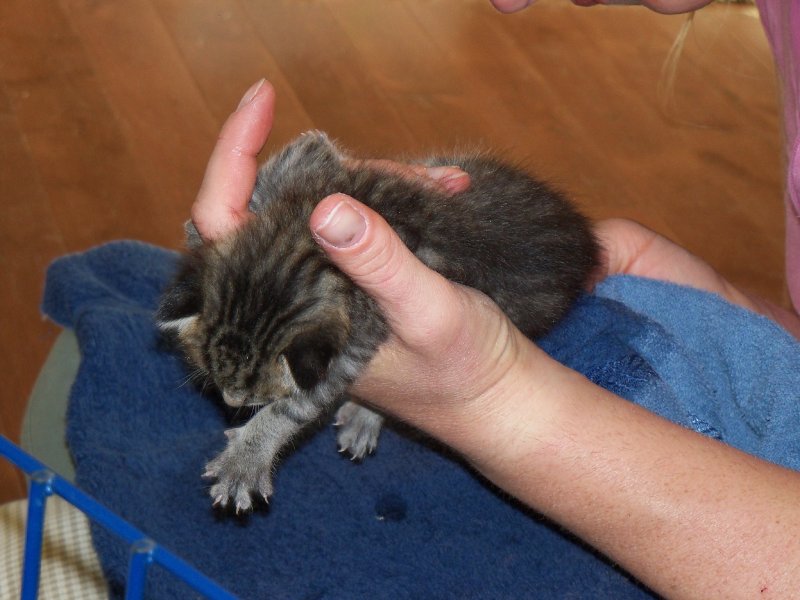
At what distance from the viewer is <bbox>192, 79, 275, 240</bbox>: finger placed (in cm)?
145

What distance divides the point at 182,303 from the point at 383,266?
0.30 m

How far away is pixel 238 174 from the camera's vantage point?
58.1 inches

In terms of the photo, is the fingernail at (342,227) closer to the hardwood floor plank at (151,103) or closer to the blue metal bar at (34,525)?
the blue metal bar at (34,525)

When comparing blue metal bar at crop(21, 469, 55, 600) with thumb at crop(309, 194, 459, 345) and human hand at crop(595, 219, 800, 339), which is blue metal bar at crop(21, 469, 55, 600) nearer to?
thumb at crop(309, 194, 459, 345)

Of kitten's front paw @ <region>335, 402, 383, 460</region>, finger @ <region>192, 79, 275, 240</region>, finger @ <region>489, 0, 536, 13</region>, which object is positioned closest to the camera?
finger @ <region>192, 79, 275, 240</region>

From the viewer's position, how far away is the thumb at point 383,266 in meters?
1.13

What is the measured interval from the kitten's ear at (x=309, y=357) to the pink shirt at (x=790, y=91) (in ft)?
3.08

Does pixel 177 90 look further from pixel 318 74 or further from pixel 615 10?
pixel 615 10

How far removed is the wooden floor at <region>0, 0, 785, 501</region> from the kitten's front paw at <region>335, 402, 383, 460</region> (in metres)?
1.24

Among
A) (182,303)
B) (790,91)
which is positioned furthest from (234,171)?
(790,91)

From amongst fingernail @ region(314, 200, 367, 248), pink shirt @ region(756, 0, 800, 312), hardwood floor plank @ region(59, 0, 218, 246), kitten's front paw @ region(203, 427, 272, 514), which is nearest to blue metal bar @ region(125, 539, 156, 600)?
fingernail @ region(314, 200, 367, 248)

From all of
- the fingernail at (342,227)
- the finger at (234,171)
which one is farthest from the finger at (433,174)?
the fingernail at (342,227)

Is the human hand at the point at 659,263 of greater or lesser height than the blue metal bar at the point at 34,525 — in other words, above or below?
below

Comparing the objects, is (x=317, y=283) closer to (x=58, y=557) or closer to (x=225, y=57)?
(x=58, y=557)
